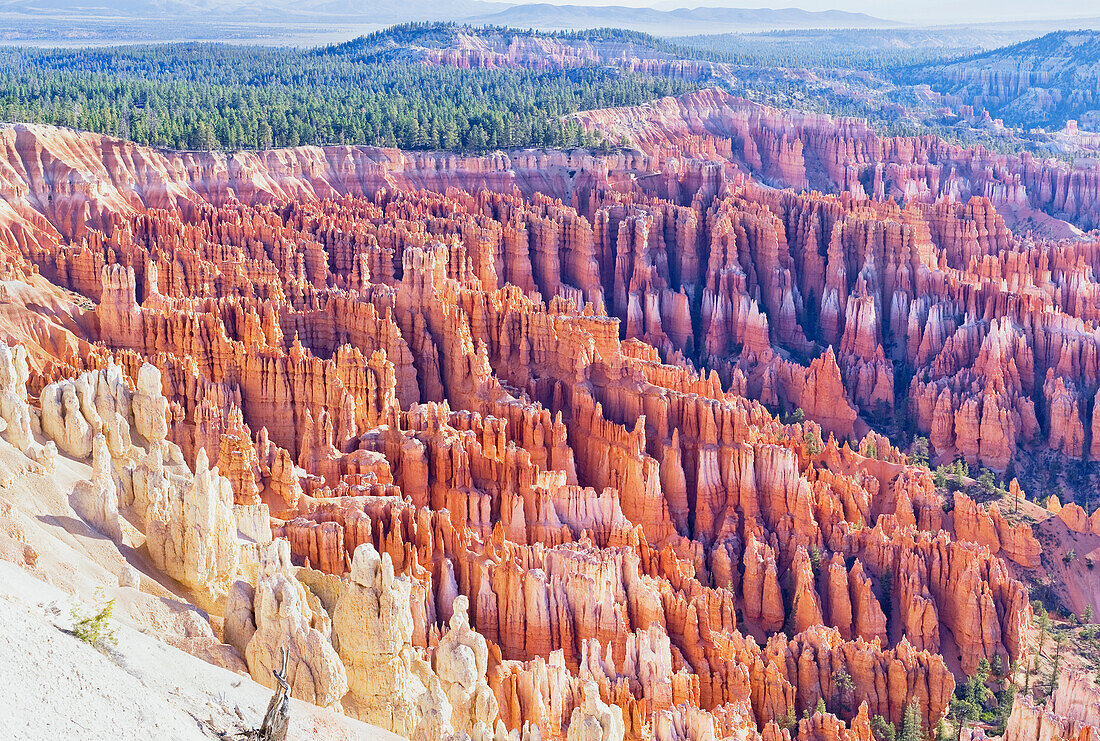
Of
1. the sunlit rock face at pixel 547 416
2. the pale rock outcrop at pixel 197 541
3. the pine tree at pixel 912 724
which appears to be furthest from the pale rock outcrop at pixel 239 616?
the pine tree at pixel 912 724

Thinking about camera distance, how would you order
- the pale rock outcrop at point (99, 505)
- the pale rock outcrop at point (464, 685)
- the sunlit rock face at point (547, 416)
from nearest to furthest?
the pale rock outcrop at point (464, 685), the pale rock outcrop at point (99, 505), the sunlit rock face at point (547, 416)

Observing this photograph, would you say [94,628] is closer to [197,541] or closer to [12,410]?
[197,541]

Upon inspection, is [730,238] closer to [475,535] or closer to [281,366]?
[281,366]

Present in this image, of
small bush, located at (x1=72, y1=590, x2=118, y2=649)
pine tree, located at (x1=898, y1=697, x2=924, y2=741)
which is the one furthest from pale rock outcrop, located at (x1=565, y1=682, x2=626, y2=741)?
pine tree, located at (x1=898, y1=697, x2=924, y2=741)

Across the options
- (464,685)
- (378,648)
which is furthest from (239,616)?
(464,685)

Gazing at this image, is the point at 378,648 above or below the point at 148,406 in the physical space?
below

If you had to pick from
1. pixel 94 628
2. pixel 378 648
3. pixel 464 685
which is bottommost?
pixel 464 685

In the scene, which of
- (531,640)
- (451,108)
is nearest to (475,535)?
(531,640)

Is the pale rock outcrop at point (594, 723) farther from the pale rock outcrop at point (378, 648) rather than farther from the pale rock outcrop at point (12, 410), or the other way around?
the pale rock outcrop at point (12, 410)

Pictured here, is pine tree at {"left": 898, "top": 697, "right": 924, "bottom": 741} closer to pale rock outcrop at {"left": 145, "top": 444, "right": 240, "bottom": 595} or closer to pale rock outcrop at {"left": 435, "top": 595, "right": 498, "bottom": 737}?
pale rock outcrop at {"left": 435, "top": 595, "right": 498, "bottom": 737}
